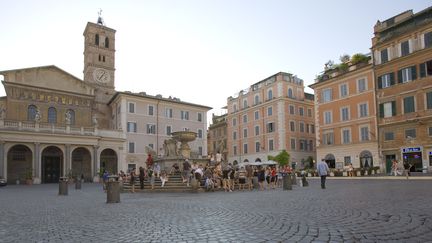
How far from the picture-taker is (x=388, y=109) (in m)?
37.9

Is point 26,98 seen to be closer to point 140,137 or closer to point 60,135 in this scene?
point 60,135

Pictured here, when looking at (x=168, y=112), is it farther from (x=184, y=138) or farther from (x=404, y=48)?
(x=404, y=48)

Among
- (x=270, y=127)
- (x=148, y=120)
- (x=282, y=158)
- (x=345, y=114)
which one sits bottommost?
(x=282, y=158)

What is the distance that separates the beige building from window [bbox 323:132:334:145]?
81.0 feet

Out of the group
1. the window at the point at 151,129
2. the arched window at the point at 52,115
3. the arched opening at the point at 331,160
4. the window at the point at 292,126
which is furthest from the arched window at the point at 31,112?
the arched opening at the point at 331,160

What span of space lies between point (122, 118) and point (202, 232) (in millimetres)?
43302

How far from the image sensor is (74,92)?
46875 mm

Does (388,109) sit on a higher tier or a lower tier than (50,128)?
higher

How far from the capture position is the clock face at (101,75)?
56.6 m

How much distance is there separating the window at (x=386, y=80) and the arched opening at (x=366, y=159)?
292 inches

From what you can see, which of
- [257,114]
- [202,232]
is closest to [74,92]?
[257,114]

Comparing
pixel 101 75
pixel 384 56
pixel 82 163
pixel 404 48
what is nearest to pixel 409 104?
pixel 404 48

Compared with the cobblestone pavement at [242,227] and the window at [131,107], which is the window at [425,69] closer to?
the cobblestone pavement at [242,227]

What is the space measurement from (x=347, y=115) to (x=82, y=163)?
3284 centimetres
